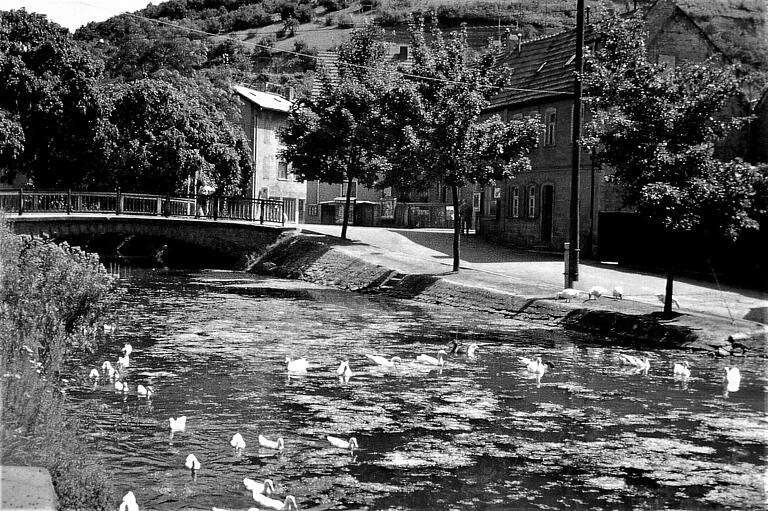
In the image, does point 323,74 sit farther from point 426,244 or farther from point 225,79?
point 225,79

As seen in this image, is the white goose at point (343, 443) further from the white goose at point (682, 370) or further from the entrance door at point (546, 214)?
the entrance door at point (546, 214)

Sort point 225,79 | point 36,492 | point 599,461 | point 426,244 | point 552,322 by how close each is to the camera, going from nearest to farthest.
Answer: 1. point 36,492
2. point 599,461
3. point 552,322
4. point 426,244
5. point 225,79

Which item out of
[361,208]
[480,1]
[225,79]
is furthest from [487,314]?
[480,1]

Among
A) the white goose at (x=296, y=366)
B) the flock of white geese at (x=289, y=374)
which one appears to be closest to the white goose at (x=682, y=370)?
the flock of white geese at (x=289, y=374)

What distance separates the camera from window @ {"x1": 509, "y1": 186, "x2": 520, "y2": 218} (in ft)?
162

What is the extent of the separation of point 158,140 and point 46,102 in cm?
747

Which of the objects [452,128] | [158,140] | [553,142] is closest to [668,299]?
[452,128]

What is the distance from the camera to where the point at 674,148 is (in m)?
25.2

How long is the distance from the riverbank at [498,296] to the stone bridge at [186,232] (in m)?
2.15

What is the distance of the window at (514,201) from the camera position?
162 ft

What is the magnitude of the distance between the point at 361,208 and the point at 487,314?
35988 millimetres

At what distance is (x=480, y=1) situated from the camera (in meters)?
161

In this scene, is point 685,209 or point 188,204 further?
point 188,204

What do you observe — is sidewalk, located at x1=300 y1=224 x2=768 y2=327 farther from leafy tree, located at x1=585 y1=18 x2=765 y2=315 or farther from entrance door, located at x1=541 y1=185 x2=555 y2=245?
leafy tree, located at x1=585 y1=18 x2=765 y2=315
